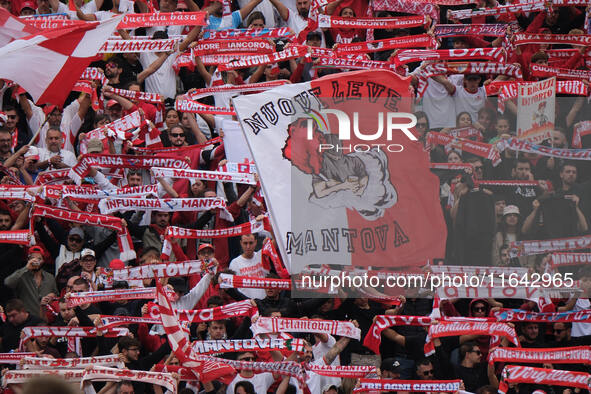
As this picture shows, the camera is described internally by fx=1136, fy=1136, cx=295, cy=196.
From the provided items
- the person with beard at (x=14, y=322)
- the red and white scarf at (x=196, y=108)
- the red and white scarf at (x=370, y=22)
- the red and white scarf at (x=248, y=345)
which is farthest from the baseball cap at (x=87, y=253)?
the red and white scarf at (x=370, y=22)

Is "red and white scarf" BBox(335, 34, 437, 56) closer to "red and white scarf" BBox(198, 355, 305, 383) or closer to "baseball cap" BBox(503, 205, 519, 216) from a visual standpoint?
"baseball cap" BBox(503, 205, 519, 216)

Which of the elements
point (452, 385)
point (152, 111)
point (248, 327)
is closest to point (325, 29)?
point (152, 111)

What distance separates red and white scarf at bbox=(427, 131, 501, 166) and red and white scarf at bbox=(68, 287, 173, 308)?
4.08m

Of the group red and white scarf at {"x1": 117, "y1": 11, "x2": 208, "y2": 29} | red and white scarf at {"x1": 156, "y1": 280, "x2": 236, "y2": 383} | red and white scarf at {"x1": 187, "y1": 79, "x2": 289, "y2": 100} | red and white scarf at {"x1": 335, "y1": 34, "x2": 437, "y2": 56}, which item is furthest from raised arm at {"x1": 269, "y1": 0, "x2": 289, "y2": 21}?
red and white scarf at {"x1": 156, "y1": 280, "x2": 236, "y2": 383}

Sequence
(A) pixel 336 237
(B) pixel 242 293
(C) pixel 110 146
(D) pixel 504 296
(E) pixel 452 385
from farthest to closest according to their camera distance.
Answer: (C) pixel 110 146 → (B) pixel 242 293 → (D) pixel 504 296 → (E) pixel 452 385 → (A) pixel 336 237

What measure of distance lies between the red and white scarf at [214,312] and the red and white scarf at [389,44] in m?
5.40

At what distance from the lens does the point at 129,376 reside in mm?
11023

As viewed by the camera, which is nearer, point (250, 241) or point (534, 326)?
point (534, 326)

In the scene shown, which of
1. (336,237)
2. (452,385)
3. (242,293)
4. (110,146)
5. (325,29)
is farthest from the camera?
(325,29)

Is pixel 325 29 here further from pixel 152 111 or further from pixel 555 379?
pixel 555 379

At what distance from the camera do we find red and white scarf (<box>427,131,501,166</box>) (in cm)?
1370

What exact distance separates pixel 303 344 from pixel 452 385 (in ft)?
4.99

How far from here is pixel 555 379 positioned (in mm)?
10977

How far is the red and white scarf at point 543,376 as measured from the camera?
10.9m
